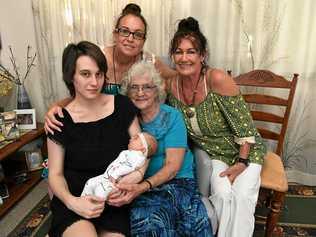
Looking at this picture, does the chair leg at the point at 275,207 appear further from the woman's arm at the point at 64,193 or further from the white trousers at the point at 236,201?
the woman's arm at the point at 64,193

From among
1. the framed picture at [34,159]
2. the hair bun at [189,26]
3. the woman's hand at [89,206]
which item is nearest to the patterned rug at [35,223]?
the framed picture at [34,159]

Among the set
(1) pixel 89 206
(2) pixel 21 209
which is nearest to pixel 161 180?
(1) pixel 89 206

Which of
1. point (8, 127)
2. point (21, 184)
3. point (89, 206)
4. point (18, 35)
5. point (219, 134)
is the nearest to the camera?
point (89, 206)

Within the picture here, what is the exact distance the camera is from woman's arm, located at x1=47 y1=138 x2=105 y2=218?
1366 mm

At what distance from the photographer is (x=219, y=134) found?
73.3 inches

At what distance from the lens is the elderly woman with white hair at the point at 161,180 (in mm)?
1457

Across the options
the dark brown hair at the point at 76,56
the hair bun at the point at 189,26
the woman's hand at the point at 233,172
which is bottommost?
the woman's hand at the point at 233,172

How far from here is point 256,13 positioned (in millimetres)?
2285

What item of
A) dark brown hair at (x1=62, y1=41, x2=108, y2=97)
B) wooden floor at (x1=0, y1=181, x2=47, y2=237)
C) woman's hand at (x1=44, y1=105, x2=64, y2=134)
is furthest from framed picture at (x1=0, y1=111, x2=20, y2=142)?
dark brown hair at (x1=62, y1=41, x2=108, y2=97)

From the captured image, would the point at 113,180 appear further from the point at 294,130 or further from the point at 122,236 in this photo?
the point at 294,130

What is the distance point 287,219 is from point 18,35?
2566 millimetres

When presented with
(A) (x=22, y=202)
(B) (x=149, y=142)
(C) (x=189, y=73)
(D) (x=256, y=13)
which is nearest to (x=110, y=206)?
(B) (x=149, y=142)

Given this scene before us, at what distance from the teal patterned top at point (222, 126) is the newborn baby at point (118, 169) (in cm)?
50

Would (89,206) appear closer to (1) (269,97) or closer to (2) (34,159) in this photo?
(1) (269,97)
